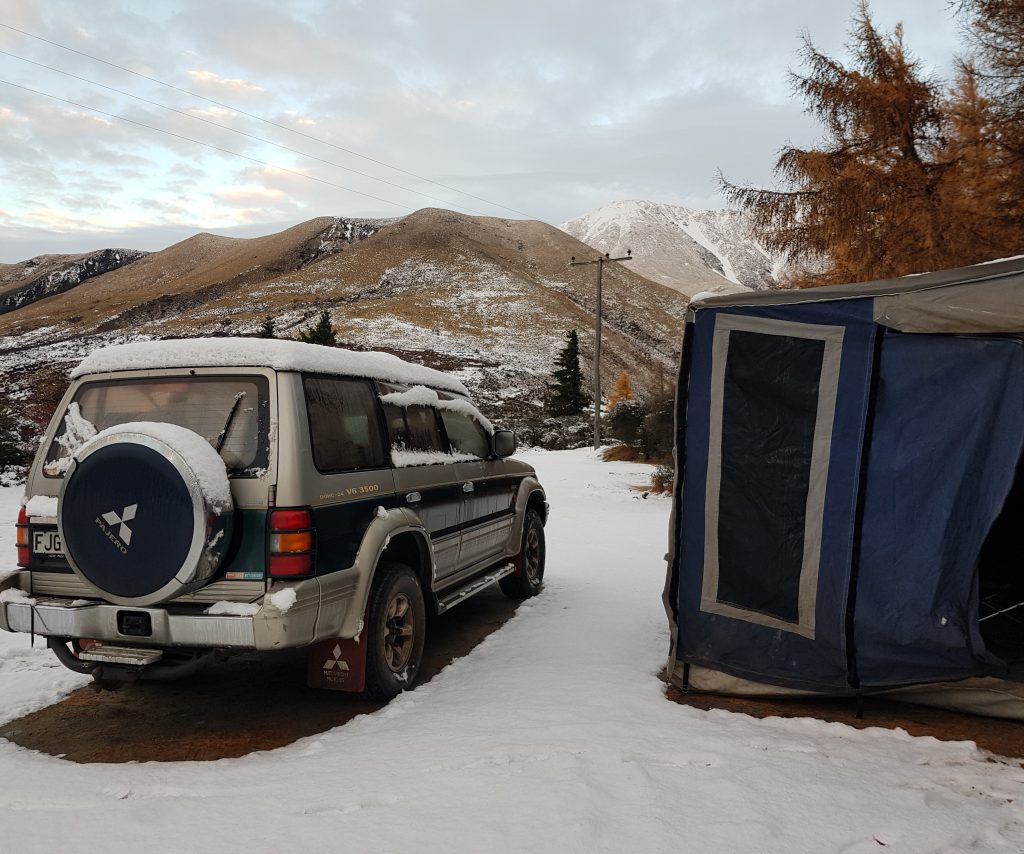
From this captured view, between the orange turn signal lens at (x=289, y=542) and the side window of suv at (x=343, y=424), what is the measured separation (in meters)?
0.39

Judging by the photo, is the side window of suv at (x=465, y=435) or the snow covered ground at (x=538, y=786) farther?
the side window of suv at (x=465, y=435)

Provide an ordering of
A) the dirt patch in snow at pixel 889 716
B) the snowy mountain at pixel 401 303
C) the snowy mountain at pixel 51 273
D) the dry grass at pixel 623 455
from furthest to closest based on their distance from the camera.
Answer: the snowy mountain at pixel 51 273 → the snowy mountain at pixel 401 303 → the dry grass at pixel 623 455 → the dirt patch in snow at pixel 889 716

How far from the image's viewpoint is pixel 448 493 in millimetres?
5141

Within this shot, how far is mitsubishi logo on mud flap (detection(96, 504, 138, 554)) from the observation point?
130 inches

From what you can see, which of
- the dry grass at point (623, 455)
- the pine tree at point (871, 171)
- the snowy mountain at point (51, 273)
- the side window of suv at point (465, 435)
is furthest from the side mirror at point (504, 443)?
the snowy mountain at point (51, 273)

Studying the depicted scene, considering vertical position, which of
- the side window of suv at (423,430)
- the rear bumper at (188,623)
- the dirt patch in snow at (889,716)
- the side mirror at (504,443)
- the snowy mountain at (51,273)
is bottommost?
the dirt patch in snow at (889,716)

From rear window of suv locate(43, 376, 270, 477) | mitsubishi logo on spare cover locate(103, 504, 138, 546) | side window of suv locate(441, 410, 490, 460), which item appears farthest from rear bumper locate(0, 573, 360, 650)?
side window of suv locate(441, 410, 490, 460)

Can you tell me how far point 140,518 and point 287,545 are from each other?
68 cm

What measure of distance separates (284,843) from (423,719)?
4.29 feet

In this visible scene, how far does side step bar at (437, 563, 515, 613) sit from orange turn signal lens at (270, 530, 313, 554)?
154 centimetres

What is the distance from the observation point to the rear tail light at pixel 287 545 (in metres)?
3.45

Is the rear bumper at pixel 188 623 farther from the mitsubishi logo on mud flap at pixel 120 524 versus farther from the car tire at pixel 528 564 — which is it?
the car tire at pixel 528 564

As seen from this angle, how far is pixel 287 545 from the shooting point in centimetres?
346

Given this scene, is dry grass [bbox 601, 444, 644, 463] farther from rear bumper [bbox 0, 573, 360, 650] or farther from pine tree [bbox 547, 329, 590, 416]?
rear bumper [bbox 0, 573, 360, 650]
